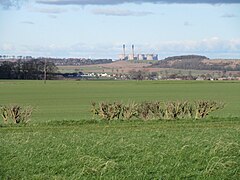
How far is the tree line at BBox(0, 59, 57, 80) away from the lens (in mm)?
136250

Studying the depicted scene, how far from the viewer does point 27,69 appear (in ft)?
462

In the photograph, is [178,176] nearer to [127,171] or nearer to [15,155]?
[127,171]

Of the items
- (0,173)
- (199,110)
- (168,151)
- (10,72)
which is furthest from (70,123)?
(10,72)

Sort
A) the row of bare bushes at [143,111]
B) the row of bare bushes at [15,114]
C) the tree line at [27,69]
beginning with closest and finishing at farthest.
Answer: the row of bare bushes at [15,114] < the row of bare bushes at [143,111] < the tree line at [27,69]

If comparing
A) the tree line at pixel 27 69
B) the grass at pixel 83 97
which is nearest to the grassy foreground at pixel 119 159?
the grass at pixel 83 97

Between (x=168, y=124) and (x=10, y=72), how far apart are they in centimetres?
11143

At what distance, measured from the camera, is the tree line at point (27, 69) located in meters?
136

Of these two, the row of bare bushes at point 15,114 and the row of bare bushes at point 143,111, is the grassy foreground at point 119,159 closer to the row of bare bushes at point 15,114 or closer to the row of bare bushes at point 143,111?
the row of bare bushes at point 15,114

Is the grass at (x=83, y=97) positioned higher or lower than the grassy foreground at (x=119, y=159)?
lower

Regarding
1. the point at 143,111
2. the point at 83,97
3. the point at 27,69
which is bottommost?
the point at 83,97

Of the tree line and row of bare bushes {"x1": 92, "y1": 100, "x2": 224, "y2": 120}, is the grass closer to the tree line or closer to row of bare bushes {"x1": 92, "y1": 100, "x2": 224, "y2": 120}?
row of bare bushes {"x1": 92, "y1": 100, "x2": 224, "y2": 120}

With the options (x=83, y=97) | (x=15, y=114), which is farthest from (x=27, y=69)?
(x=15, y=114)

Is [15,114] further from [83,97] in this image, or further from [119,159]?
[83,97]

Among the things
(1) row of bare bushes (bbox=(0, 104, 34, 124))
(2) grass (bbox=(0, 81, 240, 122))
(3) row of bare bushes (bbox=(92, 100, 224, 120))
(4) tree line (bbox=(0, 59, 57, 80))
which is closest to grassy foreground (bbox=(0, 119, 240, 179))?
(1) row of bare bushes (bbox=(0, 104, 34, 124))
